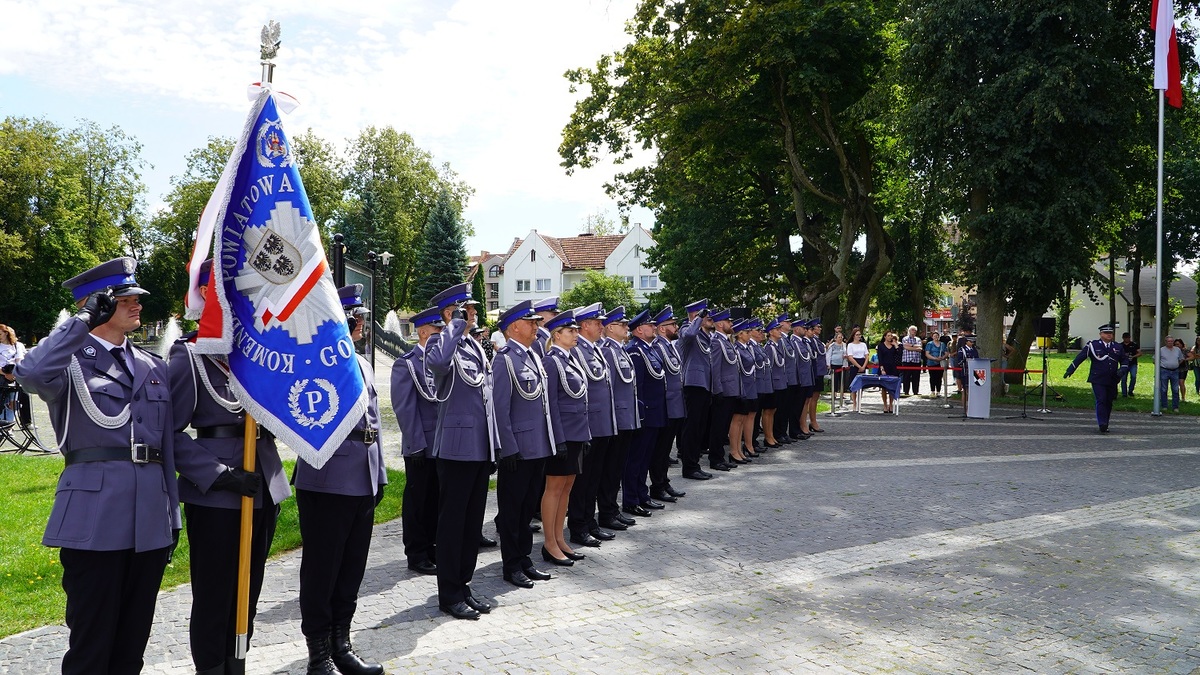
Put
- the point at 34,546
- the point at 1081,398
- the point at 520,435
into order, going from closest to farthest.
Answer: the point at 520,435 → the point at 34,546 → the point at 1081,398

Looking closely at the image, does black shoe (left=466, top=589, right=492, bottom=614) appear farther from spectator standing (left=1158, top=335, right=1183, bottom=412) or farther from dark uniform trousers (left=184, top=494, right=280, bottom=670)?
spectator standing (left=1158, top=335, right=1183, bottom=412)

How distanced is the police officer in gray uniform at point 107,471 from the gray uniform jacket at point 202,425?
118mm

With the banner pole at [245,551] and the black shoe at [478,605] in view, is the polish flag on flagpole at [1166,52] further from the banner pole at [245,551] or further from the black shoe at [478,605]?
the banner pole at [245,551]

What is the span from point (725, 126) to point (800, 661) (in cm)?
2131

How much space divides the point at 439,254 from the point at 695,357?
51768 millimetres

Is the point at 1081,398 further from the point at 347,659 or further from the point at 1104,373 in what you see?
the point at 347,659

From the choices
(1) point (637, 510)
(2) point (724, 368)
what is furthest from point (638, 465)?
(2) point (724, 368)

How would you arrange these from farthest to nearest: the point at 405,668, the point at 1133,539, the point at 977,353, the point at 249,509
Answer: the point at 977,353, the point at 1133,539, the point at 405,668, the point at 249,509

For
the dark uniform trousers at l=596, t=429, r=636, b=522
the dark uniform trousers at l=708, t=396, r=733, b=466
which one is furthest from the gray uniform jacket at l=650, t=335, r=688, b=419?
the dark uniform trousers at l=708, t=396, r=733, b=466

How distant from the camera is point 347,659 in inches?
193

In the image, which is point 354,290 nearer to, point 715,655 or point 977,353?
point 715,655

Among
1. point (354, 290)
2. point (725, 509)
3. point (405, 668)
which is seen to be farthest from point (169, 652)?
point (725, 509)

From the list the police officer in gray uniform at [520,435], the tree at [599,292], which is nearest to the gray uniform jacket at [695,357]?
the police officer in gray uniform at [520,435]

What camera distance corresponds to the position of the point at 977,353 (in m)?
21.7
